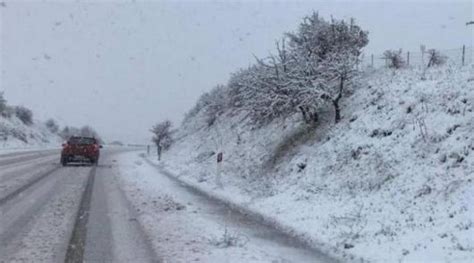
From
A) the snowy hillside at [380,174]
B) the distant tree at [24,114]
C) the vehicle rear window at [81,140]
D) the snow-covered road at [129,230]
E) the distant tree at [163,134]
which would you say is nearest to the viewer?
the snow-covered road at [129,230]

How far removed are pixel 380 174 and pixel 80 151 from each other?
2280 centimetres

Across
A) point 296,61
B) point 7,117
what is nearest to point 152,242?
point 296,61

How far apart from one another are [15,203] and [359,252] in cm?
857

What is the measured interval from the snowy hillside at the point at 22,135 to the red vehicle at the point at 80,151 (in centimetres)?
2207

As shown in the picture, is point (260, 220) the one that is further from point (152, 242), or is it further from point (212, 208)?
point (152, 242)

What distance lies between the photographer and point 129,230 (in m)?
11.5

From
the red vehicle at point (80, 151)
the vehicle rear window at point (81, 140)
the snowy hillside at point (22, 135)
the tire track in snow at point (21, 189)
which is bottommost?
the tire track in snow at point (21, 189)

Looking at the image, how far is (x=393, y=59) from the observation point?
26047mm

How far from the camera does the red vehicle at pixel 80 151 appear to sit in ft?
110

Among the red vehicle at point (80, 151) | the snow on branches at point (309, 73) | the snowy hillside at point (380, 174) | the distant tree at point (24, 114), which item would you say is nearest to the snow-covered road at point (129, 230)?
the snowy hillside at point (380, 174)

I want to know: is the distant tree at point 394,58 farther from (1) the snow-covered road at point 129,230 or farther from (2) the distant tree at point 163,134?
(2) the distant tree at point 163,134

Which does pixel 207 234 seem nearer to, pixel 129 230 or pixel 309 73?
pixel 129 230

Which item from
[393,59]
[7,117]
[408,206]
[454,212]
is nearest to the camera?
[454,212]

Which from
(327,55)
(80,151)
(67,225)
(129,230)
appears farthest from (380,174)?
(80,151)
